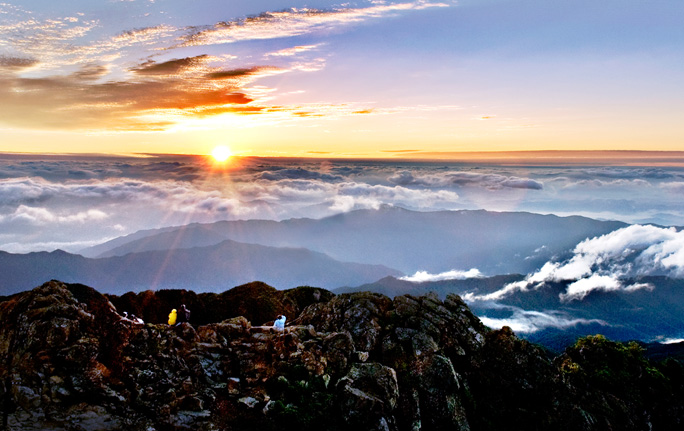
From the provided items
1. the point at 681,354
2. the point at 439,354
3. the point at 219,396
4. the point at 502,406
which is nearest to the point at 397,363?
the point at 439,354

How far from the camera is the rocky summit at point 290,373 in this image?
92.6ft

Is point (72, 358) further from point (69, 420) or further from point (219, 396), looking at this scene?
point (219, 396)

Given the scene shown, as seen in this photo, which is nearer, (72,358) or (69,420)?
(69,420)

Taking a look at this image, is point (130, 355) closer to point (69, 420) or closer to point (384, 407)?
point (69, 420)

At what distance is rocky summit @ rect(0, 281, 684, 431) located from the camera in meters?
28.2

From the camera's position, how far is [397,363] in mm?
38969

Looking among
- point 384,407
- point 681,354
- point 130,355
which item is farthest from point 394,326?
point 681,354

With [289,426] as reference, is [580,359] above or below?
below

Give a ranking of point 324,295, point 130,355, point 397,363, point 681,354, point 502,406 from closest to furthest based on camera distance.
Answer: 1. point 130,355
2. point 397,363
3. point 502,406
4. point 324,295
5. point 681,354

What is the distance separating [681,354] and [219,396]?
753ft

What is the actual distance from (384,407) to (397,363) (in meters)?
6.82

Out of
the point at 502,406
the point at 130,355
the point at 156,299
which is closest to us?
the point at 130,355

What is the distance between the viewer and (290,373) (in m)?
33.9

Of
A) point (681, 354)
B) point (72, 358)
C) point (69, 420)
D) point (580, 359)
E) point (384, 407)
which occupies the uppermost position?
point (72, 358)
